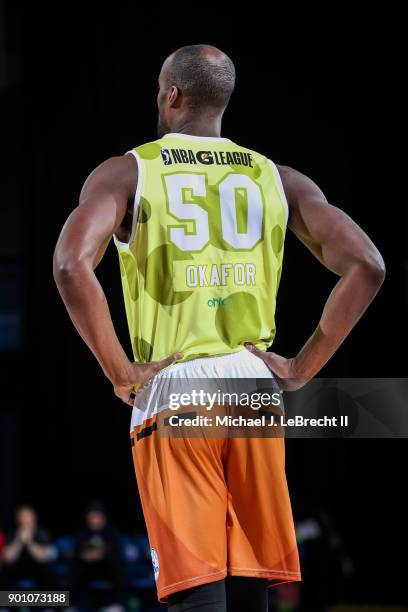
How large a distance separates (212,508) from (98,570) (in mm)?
4329

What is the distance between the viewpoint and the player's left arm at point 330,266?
2.39 metres

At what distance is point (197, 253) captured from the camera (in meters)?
2.37

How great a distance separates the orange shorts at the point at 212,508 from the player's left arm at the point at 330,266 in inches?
8.9

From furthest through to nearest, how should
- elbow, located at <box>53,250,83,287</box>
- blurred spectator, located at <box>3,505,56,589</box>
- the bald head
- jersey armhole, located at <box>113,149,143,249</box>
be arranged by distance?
blurred spectator, located at <box>3,505,56,589</box> → the bald head → jersey armhole, located at <box>113,149,143,249</box> → elbow, located at <box>53,250,83,287</box>

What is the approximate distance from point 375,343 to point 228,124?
4.13 ft

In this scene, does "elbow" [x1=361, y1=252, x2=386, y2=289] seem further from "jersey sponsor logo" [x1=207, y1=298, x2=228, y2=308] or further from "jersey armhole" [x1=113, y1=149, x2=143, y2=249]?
"jersey armhole" [x1=113, y1=149, x2=143, y2=249]

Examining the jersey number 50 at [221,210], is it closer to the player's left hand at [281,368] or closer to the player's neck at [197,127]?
the player's neck at [197,127]

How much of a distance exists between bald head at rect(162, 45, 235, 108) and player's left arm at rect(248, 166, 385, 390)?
0.26 metres

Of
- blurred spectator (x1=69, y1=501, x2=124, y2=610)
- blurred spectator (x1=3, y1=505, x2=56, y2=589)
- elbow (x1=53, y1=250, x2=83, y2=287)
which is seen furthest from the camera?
blurred spectator (x1=69, y1=501, x2=124, y2=610)

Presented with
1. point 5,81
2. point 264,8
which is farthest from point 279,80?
point 5,81

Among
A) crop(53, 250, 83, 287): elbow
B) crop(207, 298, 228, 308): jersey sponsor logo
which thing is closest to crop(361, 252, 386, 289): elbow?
crop(207, 298, 228, 308): jersey sponsor logo

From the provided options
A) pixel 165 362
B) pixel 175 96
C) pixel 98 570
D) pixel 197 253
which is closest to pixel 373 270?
pixel 197 253

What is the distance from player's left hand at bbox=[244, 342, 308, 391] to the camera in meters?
2.45

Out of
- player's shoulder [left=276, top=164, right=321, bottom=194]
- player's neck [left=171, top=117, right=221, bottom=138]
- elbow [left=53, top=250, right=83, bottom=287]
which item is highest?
player's neck [left=171, top=117, right=221, bottom=138]
